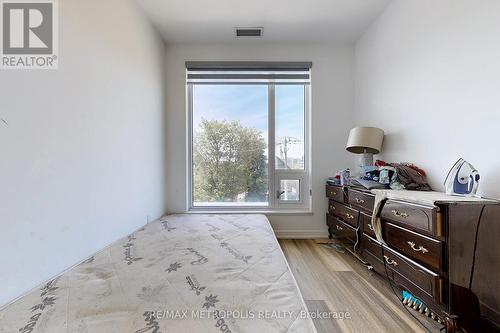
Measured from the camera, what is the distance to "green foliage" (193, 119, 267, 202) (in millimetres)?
3350

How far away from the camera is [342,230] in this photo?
2697 mm

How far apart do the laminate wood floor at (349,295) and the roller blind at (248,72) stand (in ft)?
7.27

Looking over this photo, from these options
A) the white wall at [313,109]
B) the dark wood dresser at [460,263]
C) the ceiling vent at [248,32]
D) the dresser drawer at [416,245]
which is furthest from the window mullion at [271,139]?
the dark wood dresser at [460,263]

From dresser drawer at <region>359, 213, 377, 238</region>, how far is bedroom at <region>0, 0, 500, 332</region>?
0.06 feet

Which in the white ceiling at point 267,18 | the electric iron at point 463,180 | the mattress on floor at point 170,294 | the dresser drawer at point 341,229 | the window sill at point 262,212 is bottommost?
the dresser drawer at point 341,229

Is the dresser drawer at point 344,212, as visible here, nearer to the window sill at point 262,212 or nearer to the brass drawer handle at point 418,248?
the window sill at point 262,212

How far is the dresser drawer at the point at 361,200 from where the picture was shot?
6.84 ft

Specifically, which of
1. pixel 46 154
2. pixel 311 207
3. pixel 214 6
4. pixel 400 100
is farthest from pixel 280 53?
pixel 46 154

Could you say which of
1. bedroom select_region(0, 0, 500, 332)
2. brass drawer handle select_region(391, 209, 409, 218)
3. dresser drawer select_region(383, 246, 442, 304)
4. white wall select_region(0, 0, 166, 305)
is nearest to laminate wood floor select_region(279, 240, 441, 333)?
bedroom select_region(0, 0, 500, 332)

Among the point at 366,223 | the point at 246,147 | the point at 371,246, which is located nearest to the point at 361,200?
the point at 366,223

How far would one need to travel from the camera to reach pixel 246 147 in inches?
132

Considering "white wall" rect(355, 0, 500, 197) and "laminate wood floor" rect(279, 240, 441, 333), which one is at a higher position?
"white wall" rect(355, 0, 500, 197)

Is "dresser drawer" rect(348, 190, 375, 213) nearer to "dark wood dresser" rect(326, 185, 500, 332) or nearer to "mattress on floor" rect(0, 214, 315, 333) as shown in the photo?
"dark wood dresser" rect(326, 185, 500, 332)

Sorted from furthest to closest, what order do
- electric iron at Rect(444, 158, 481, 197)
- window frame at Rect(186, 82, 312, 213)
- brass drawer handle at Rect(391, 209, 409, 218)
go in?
1. window frame at Rect(186, 82, 312, 213)
2. brass drawer handle at Rect(391, 209, 409, 218)
3. electric iron at Rect(444, 158, 481, 197)
